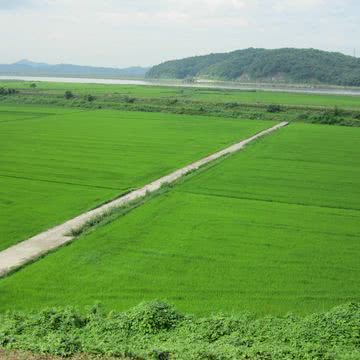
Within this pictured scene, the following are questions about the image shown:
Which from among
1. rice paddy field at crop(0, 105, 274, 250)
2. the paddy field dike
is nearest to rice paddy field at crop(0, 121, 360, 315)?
the paddy field dike

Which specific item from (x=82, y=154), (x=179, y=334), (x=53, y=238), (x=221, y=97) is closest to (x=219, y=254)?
(x=53, y=238)

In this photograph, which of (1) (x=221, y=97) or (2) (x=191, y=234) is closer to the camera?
(2) (x=191, y=234)

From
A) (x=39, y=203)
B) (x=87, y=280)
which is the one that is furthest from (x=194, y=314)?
(x=39, y=203)

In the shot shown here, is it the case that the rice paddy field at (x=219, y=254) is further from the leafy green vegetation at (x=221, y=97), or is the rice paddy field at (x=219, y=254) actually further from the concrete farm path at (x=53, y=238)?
the leafy green vegetation at (x=221, y=97)

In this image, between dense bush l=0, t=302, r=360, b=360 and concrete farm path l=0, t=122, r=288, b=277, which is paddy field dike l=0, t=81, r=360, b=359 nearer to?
dense bush l=0, t=302, r=360, b=360

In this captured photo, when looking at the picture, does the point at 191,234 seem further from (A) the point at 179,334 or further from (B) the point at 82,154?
(B) the point at 82,154

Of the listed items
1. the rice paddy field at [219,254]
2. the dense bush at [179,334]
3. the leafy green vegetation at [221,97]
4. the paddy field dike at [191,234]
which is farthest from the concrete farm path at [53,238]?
the leafy green vegetation at [221,97]
